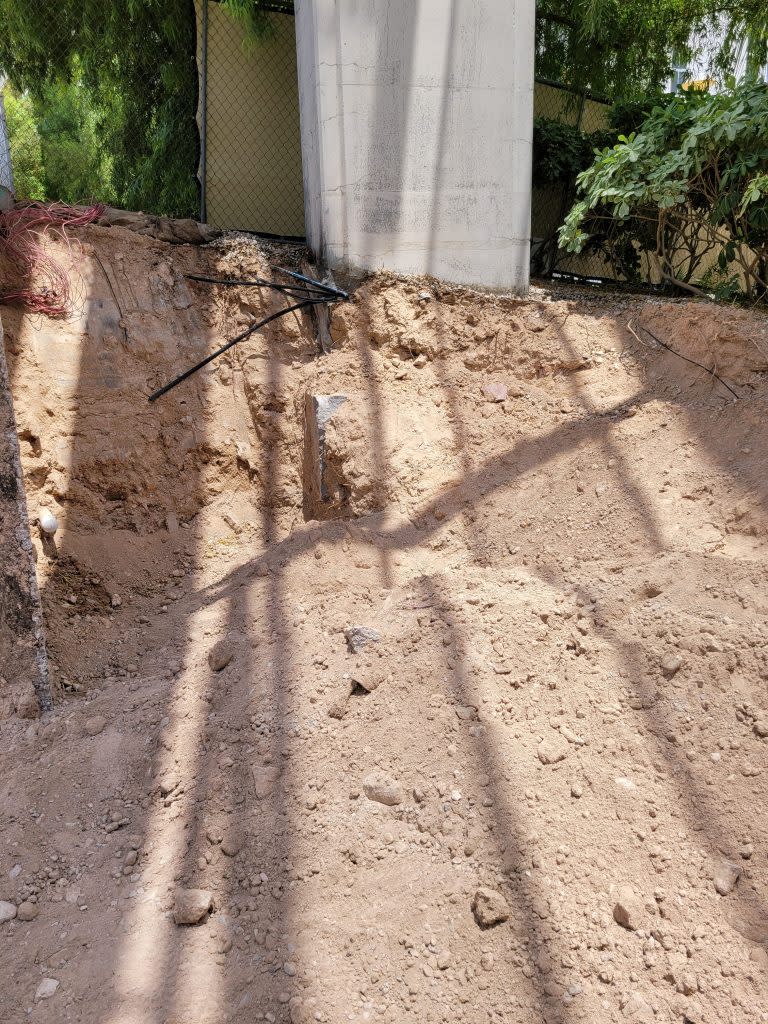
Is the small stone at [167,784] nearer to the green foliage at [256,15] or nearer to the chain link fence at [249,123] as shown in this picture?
the chain link fence at [249,123]

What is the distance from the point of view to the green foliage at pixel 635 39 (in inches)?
280

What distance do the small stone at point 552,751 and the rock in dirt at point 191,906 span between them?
1068 millimetres

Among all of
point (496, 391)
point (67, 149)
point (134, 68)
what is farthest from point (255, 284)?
point (67, 149)

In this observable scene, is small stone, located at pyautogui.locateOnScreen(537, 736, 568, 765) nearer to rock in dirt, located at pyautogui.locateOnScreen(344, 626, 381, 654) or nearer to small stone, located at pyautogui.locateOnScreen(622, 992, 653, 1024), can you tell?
small stone, located at pyautogui.locateOnScreen(622, 992, 653, 1024)

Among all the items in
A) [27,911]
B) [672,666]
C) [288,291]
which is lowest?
[27,911]

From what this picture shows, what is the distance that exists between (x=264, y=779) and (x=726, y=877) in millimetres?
1388

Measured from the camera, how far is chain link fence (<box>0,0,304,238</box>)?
579 cm

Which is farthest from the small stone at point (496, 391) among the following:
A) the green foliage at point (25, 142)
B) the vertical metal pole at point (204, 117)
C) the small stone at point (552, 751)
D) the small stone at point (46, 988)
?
the green foliage at point (25, 142)

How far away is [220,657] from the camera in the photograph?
→ 3.06 m

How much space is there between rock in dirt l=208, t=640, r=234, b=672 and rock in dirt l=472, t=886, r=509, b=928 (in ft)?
4.66

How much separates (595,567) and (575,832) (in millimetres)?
1265

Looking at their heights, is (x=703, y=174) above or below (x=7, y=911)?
above

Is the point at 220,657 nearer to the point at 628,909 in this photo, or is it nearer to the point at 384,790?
the point at 384,790

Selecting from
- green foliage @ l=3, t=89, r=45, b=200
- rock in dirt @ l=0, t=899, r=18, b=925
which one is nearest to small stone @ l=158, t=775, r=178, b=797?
rock in dirt @ l=0, t=899, r=18, b=925
